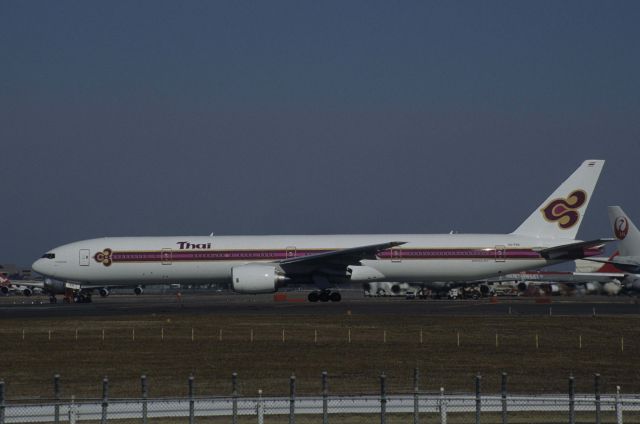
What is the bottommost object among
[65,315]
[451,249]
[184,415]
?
[184,415]

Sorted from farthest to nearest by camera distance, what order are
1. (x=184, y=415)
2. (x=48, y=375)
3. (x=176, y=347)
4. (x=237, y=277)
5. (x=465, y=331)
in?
(x=237, y=277) < (x=465, y=331) < (x=176, y=347) < (x=48, y=375) < (x=184, y=415)

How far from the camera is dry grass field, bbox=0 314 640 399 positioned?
23861 mm

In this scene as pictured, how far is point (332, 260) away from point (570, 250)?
14.2 m

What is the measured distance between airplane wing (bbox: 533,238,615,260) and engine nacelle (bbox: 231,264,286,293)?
16.2 m

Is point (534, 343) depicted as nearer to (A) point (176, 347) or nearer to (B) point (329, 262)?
(A) point (176, 347)

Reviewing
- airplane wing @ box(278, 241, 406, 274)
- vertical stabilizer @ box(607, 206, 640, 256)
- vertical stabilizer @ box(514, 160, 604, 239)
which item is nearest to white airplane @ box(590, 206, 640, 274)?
vertical stabilizer @ box(607, 206, 640, 256)

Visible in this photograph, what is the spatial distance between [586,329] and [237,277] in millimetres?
23375

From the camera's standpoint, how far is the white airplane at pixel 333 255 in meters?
59.0

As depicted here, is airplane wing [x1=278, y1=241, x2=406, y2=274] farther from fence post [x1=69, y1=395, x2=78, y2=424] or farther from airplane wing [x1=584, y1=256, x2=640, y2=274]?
fence post [x1=69, y1=395, x2=78, y2=424]

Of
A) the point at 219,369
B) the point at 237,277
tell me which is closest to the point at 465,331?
the point at 219,369

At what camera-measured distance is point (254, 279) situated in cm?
5634

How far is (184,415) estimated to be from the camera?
1795cm

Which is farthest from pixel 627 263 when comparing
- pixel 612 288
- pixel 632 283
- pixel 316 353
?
pixel 316 353

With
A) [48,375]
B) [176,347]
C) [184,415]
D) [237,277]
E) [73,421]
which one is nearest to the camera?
[73,421]
